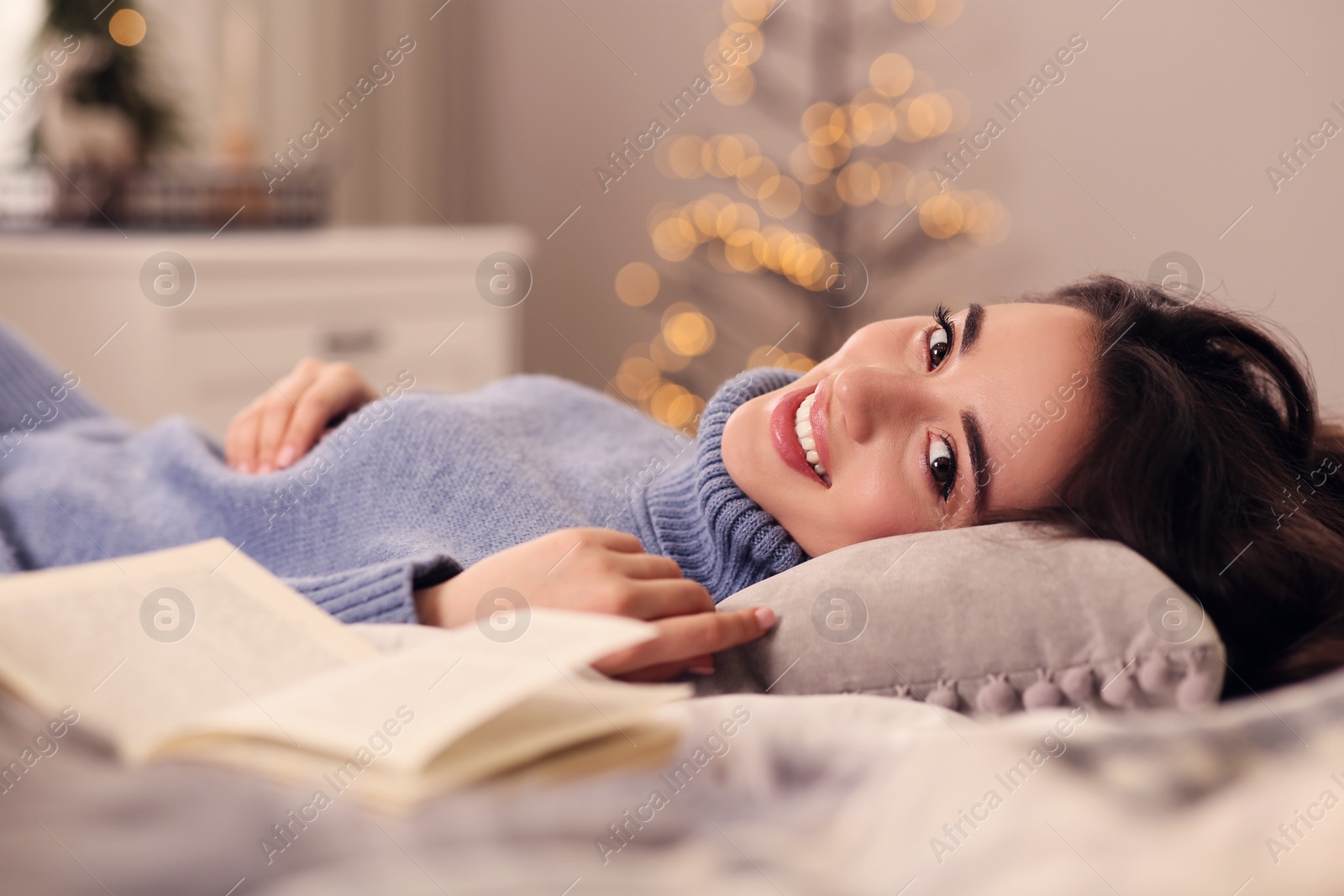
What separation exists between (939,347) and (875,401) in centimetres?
11

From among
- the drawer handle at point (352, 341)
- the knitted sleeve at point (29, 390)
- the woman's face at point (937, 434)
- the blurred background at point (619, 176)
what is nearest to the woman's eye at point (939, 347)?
the woman's face at point (937, 434)

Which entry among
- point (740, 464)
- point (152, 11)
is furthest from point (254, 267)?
point (740, 464)

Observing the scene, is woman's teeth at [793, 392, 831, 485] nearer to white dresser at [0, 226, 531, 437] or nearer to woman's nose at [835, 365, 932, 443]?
woman's nose at [835, 365, 932, 443]

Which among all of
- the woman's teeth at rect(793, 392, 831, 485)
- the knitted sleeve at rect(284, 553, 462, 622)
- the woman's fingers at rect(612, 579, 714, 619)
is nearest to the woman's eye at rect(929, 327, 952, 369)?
the woman's teeth at rect(793, 392, 831, 485)

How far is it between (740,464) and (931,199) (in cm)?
184

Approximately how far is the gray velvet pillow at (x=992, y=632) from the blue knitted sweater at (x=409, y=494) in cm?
19

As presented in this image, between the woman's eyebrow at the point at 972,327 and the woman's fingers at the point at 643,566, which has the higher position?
the woman's eyebrow at the point at 972,327

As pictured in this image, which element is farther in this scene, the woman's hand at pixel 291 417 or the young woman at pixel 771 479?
the woman's hand at pixel 291 417

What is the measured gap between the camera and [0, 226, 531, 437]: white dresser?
1.84 meters

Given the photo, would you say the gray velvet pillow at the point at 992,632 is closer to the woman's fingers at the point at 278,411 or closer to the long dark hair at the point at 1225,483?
the long dark hair at the point at 1225,483

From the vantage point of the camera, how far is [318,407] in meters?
1.15

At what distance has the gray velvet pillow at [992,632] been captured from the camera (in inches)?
25.8

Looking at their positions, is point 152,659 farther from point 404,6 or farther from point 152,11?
point 404,6

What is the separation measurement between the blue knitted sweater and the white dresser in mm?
658
